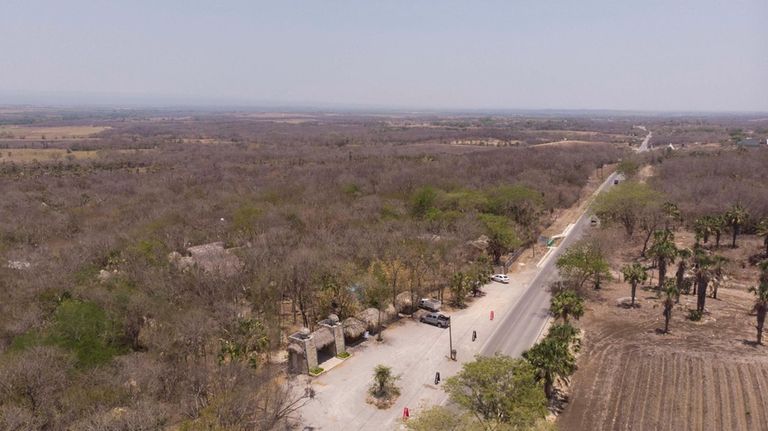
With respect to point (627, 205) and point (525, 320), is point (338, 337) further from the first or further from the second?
point (627, 205)

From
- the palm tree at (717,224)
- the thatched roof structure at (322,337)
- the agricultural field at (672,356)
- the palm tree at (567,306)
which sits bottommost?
the agricultural field at (672,356)

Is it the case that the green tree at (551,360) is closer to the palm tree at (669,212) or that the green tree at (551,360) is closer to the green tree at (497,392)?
the green tree at (497,392)

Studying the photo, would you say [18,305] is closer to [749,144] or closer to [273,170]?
[273,170]

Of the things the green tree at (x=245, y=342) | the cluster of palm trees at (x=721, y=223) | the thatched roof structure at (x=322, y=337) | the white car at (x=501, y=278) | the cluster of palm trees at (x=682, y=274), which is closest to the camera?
the green tree at (x=245, y=342)

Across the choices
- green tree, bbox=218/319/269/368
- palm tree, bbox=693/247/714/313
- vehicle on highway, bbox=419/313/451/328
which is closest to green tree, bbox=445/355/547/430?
green tree, bbox=218/319/269/368

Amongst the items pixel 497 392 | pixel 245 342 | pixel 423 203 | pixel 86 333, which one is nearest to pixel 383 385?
pixel 497 392

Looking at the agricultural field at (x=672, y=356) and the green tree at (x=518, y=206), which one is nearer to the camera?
the agricultural field at (x=672, y=356)

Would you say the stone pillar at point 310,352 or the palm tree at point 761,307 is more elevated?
the palm tree at point 761,307

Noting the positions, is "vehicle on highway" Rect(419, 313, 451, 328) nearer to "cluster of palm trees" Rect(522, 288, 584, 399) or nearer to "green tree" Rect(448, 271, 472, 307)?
"green tree" Rect(448, 271, 472, 307)

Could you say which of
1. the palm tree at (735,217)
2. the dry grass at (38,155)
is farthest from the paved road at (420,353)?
the dry grass at (38,155)
